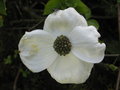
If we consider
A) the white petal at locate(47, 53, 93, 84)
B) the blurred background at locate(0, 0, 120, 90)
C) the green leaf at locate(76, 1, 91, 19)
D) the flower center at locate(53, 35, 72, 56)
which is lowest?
the blurred background at locate(0, 0, 120, 90)

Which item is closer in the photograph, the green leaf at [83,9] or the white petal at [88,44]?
the white petal at [88,44]

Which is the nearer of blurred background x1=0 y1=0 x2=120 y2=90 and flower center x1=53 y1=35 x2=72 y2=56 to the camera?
flower center x1=53 y1=35 x2=72 y2=56

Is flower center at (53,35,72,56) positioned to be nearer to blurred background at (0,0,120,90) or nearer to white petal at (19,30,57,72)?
white petal at (19,30,57,72)

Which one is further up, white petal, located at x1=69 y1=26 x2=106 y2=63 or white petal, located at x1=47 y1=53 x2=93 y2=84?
white petal, located at x1=69 y1=26 x2=106 y2=63

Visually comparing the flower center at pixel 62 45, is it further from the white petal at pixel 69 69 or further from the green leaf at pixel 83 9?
the green leaf at pixel 83 9

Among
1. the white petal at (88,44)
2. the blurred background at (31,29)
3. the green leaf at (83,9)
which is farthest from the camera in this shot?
the blurred background at (31,29)

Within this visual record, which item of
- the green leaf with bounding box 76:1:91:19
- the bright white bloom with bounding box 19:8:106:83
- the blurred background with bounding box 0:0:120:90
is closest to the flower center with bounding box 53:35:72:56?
the bright white bloom with bounding box 19:8:106:83

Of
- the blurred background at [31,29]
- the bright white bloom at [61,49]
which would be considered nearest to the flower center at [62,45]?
the bright white bloom at [61,49]

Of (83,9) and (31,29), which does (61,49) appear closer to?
(83,9)
